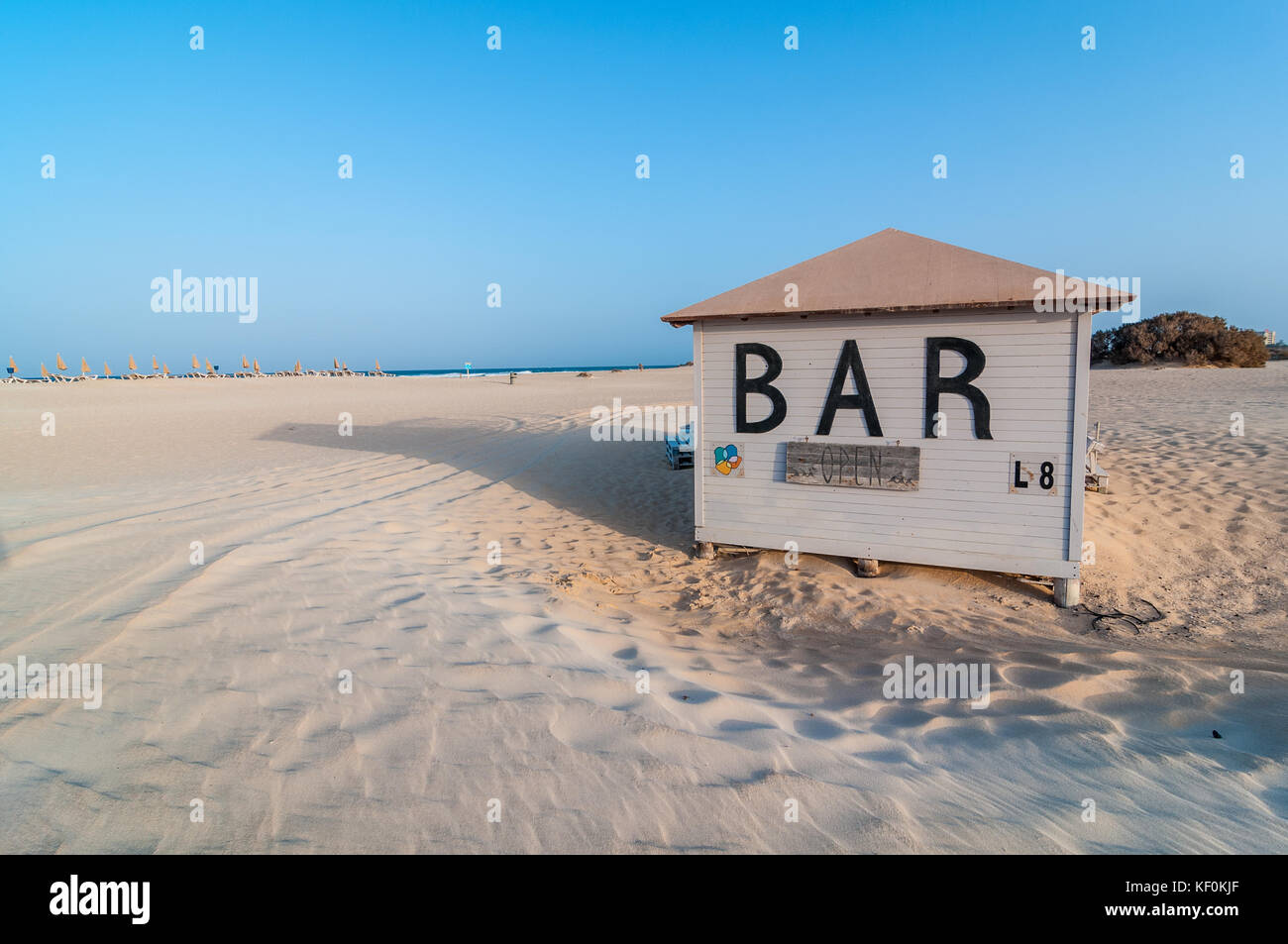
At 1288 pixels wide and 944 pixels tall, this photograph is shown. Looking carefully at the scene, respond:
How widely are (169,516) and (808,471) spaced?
30.3 feet

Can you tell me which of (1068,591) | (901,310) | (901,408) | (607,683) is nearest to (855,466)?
(901,408)

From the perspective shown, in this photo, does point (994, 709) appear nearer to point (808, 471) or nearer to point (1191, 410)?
point (808, 471)

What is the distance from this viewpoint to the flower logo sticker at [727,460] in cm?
794

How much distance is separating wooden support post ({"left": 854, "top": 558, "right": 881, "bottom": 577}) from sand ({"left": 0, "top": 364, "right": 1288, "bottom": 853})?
0.48ft

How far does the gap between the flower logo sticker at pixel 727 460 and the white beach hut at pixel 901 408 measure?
0.02 meters

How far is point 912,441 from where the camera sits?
7027mm

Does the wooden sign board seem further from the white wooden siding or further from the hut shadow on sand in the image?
Answer: the hut shadow on sand

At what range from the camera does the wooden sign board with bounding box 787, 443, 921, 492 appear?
706 cm

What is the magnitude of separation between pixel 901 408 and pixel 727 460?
7.12ft

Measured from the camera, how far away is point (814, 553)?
797 centimetres
